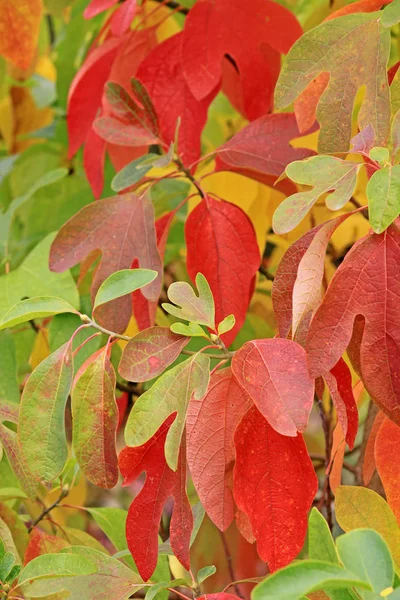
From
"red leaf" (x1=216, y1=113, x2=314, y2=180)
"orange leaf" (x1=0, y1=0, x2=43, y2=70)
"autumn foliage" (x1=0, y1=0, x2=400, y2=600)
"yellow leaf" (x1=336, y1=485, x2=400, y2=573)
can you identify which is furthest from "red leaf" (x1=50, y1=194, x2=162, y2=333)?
"orange leaf" (x1=0, y1=0, x2=43, y2=70)

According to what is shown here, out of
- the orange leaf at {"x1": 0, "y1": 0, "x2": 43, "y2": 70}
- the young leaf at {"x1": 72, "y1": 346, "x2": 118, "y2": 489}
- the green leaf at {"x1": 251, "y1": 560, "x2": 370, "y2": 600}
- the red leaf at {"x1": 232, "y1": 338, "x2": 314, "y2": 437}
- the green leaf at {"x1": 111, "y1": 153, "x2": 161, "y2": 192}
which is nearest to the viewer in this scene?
the green leaf at {"x1": 251, "y1": 560, "x2": 370, "y2": 600}

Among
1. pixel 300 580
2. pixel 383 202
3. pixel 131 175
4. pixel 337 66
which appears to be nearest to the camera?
pixel 300 580

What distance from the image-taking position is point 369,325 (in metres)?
0.66

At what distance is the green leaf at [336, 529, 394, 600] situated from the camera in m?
0.51

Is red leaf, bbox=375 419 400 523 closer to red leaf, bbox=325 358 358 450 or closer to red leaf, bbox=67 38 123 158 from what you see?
red leaf, bbox=325 358 358 450

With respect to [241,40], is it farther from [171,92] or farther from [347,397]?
[347,397]

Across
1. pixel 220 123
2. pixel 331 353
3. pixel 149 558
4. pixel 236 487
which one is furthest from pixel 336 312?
pixel 220 123

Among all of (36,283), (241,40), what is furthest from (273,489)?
(241,40)

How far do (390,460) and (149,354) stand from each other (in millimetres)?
237

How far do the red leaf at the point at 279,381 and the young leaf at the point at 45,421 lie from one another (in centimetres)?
17

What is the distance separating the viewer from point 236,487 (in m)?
0.69

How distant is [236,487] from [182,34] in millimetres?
645

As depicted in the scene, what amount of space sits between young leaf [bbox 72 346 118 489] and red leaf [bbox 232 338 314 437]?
13 cm

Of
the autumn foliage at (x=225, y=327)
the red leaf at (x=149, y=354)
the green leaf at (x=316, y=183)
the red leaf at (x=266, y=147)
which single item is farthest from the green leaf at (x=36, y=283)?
the green leaf at (x=316, y=183)
